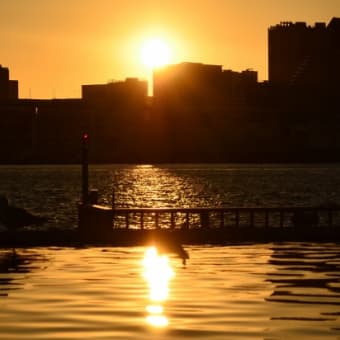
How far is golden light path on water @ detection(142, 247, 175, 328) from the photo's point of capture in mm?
18594

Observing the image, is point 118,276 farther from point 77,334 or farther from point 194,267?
point 77,334

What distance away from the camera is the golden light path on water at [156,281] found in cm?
1859

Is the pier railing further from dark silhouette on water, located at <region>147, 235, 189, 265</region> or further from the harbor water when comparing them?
the harbor water

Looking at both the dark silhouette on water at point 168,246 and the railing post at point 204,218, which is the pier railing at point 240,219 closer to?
the railing post at point 204,218

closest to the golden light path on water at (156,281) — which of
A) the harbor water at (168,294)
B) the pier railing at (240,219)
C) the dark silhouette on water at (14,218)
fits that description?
the harbor water at (168,294)

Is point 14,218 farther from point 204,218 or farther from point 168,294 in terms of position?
point 168,294

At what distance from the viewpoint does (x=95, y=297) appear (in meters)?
21.2

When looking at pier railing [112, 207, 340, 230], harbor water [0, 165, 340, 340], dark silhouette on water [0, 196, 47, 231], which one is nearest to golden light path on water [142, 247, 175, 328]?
harbor water [0, 165, 340, 340]

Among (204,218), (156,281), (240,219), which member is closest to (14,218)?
(204,218)

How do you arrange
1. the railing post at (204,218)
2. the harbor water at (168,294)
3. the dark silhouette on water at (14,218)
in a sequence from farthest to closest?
the railing post at (204,218) → the dark silhouette on water at (14,218) → the harbor water at (168,294)

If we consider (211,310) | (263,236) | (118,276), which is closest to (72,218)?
(263,236)

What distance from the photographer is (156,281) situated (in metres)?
24.1

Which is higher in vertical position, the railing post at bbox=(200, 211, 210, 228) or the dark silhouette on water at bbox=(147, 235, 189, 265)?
the railing post at bbox=(200, 211, 210, 228)

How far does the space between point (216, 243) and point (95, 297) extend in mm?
14547
